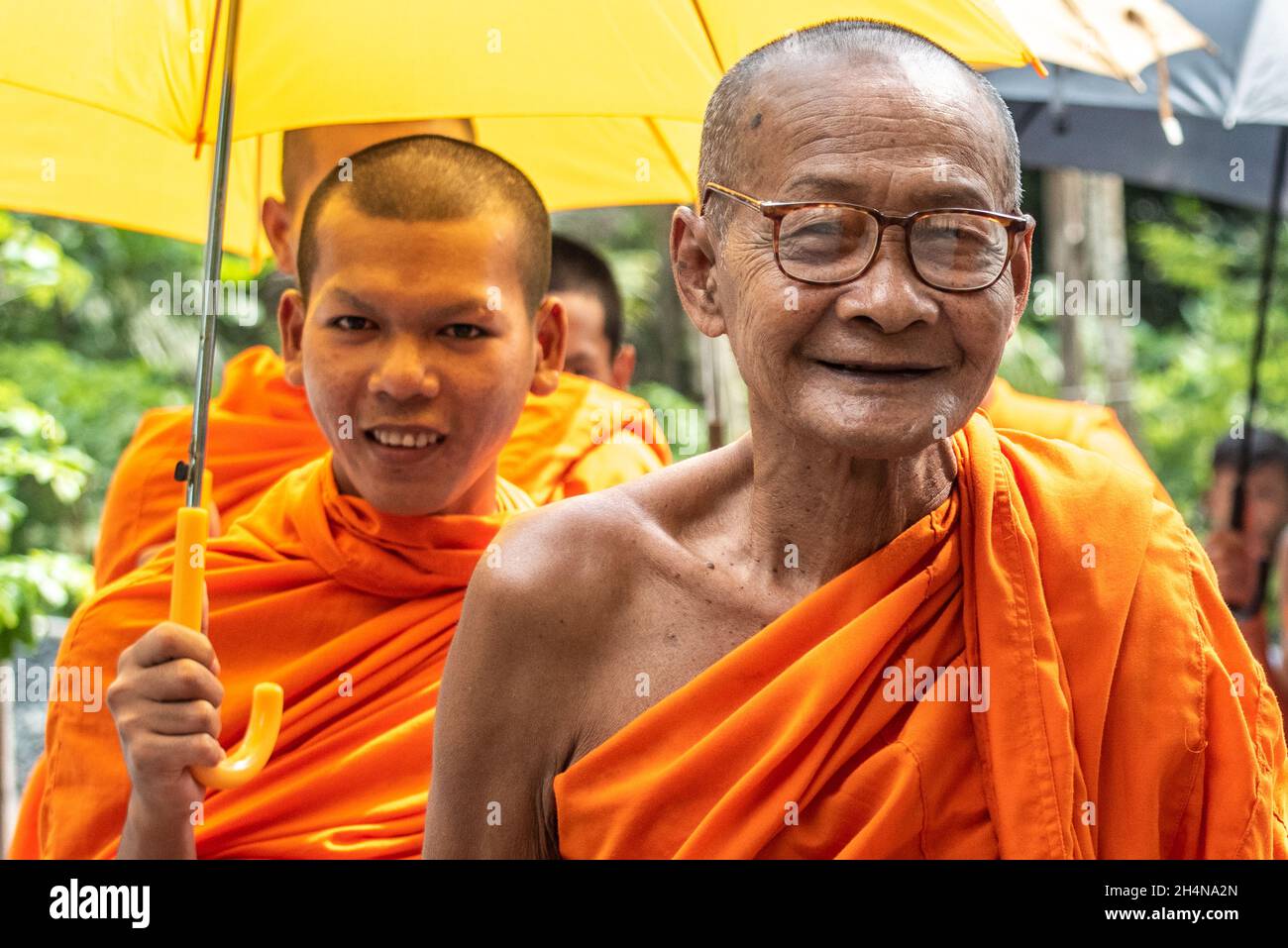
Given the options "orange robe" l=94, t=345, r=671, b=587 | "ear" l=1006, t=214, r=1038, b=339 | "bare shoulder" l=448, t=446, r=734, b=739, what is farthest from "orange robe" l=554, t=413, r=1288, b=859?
"orange robe" l=94, t=345, r=671, b=587

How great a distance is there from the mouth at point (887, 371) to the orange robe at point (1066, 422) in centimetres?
242

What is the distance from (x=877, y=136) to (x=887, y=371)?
0.33 m

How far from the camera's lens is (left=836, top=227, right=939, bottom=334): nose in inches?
83.0

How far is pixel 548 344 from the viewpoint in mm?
3508

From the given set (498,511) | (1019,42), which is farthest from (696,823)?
(1019,42)

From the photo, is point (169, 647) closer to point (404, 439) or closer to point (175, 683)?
point (175, 683)

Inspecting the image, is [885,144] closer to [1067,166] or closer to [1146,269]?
[1067,166]

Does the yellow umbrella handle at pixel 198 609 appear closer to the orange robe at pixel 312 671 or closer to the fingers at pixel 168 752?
the fingers at pixel 168 752

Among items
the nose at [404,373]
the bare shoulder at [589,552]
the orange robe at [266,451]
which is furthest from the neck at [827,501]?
the orange robe at [266,451]

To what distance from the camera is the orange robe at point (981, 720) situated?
2178mm

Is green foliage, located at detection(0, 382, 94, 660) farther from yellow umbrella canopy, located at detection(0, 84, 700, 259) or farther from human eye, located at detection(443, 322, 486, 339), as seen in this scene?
human eye, located at detection(443, 322, 486, 339)

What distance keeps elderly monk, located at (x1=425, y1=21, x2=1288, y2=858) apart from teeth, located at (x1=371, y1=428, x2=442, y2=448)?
0.79 metres

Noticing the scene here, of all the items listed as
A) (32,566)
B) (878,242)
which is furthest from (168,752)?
(32,566)
